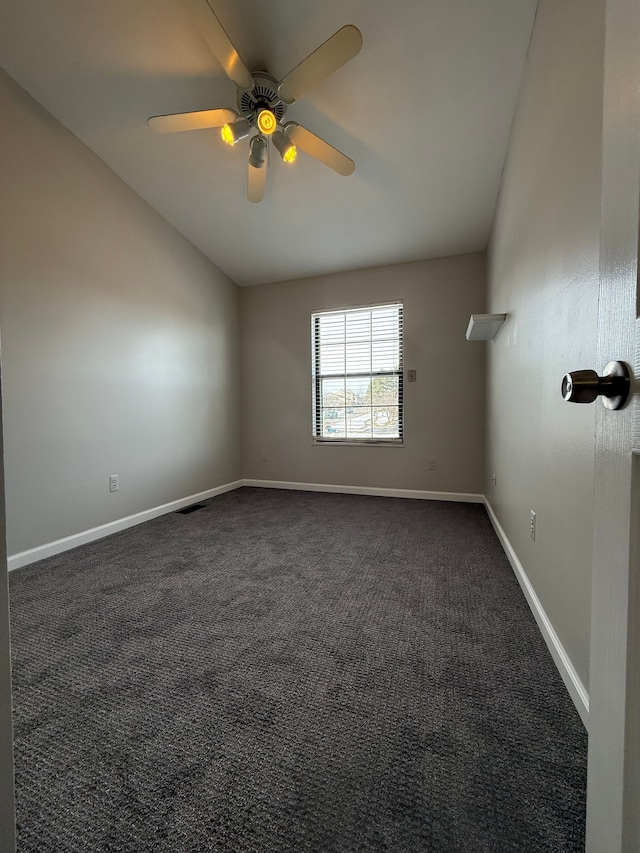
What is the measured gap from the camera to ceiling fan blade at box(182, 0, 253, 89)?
4.90ft

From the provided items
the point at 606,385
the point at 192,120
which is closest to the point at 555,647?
the point at 606,385

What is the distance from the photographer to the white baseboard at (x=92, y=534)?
2.24 metres

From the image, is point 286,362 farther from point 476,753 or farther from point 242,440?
point 476,753

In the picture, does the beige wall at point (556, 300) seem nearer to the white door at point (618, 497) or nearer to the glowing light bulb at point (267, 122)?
the white door at point (618, 497)

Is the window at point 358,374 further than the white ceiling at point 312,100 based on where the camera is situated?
Yes

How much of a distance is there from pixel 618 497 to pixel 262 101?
2.52 metres

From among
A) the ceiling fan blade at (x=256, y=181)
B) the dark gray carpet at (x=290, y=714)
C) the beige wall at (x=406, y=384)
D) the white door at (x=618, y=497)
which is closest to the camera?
the white door at (x=618, y=497)

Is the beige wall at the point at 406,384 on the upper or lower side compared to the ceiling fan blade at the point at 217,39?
lower

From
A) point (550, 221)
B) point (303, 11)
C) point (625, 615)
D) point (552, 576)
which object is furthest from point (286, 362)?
point (625, 615)

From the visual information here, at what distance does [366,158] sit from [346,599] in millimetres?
2790

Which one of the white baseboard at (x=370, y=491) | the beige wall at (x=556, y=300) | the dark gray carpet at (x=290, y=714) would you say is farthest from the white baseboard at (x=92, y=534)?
the beige wall at (x=556, y=300)

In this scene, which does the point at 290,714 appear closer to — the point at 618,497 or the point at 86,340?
the point at 618,497

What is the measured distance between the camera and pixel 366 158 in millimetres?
2594

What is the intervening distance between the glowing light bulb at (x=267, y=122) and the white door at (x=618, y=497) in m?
1.98
